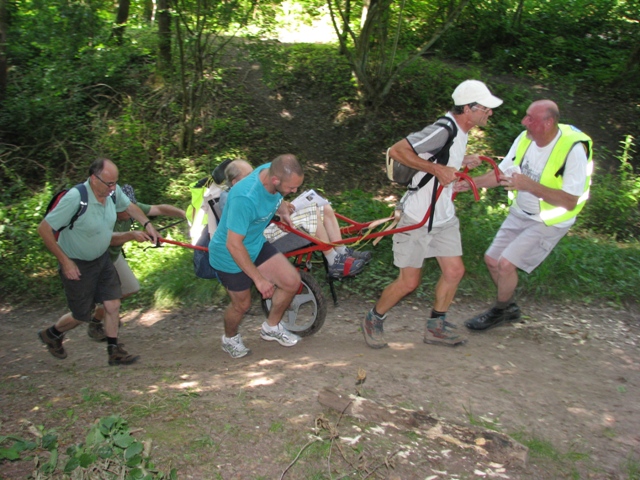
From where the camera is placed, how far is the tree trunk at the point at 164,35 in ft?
34.7

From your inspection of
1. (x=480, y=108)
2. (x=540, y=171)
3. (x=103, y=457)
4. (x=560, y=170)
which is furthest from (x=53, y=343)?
(x=560, y=170)

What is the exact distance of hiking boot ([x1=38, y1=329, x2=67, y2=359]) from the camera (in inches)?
221

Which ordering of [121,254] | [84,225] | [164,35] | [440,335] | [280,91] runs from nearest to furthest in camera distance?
[84,225]
[440,335]
[121,254]
[164,35]
[280,91]

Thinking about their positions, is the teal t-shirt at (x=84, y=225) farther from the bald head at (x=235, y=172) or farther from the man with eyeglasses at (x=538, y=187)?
the man with eyeglasses at (x=538, y=187)

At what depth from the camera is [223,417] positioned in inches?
158

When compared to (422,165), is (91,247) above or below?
below

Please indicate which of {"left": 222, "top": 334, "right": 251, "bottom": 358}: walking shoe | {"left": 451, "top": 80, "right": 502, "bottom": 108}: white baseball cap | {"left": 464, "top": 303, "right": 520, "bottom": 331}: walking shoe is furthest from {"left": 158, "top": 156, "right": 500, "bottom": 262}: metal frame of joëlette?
{"left": 464, "top": 303, "right": 520, "bottom": 331}: walking shoe

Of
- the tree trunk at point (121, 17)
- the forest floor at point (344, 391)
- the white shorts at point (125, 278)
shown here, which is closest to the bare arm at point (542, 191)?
the forest floor at point (344, 391)

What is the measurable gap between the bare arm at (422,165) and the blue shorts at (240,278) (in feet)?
4.49

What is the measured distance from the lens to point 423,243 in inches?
196

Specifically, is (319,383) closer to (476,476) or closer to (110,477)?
(476,476)

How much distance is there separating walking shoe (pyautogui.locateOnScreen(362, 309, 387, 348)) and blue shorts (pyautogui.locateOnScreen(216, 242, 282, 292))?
1094 millimetres

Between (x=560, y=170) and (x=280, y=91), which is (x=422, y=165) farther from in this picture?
(x=280, y=91)

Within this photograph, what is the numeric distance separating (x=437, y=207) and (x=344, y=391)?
1.67 metres
